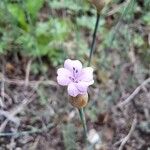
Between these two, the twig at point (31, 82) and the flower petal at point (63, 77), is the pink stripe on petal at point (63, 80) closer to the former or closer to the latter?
the flower petal at point (63, 77)

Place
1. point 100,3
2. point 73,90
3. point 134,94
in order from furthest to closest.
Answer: point 134,94
point 100,3
point 73,90

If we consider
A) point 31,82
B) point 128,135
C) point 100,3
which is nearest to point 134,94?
point 128,135

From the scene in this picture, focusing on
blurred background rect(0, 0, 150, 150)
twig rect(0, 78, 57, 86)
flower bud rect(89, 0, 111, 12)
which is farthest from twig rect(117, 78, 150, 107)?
flower bud rect(89, 0, 111, 12)

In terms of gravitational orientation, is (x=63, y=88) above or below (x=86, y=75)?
below

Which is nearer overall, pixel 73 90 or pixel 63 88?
pixel 73 90

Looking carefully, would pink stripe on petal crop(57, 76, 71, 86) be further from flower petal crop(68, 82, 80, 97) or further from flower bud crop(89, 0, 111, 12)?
flower bud crop(89, 0, 111, 12)

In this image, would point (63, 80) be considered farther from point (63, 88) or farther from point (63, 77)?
point (63, 88)

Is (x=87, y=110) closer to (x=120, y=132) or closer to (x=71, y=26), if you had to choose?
(x=120, y=132)
